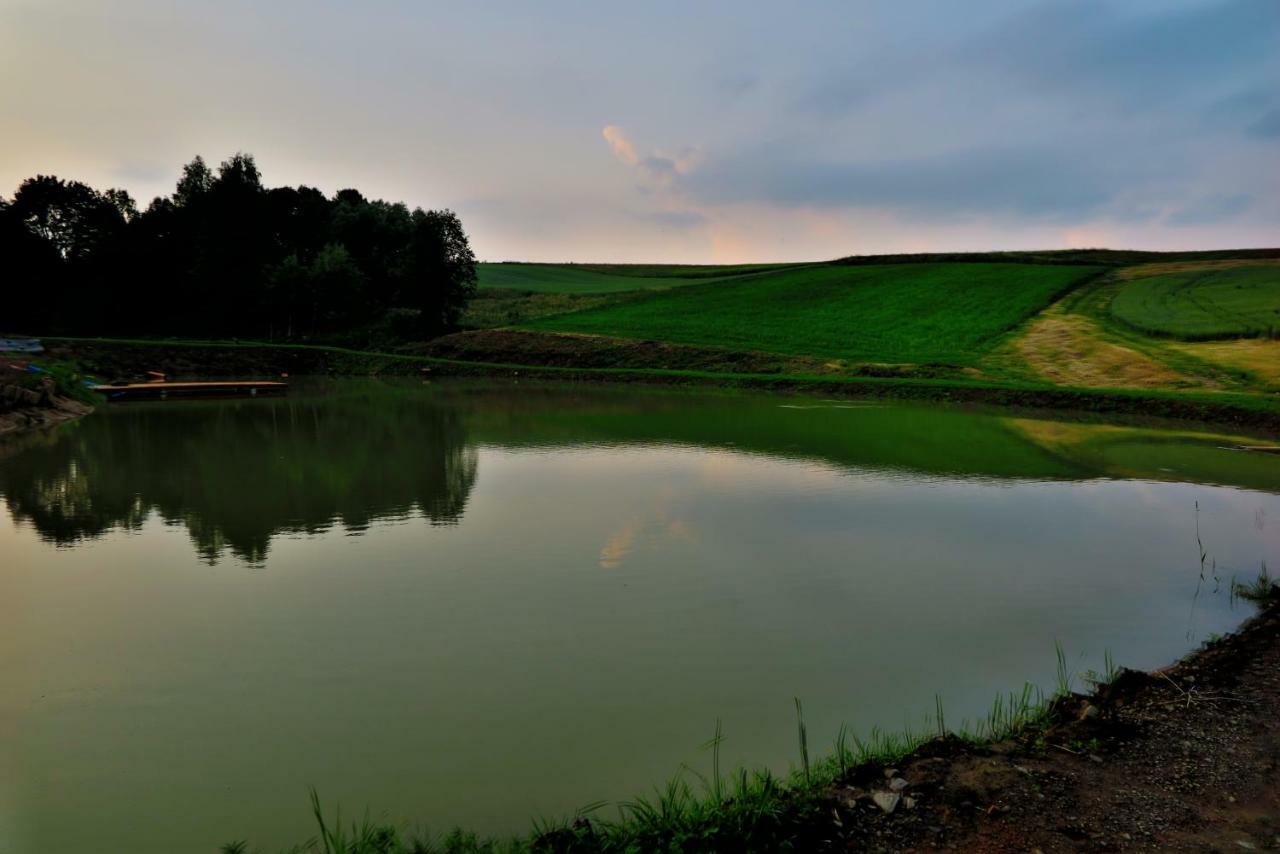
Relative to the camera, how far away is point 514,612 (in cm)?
864

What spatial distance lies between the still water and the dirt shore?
0.80m

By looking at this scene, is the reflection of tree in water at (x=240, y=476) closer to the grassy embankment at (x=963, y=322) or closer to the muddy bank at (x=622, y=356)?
the muddy bank at (x=622, y=356)

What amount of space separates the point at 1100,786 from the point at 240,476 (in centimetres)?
1680

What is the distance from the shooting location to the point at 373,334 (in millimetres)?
61969

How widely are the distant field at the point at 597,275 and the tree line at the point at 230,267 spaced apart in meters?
23.4

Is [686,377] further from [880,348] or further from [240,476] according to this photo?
[240,476]

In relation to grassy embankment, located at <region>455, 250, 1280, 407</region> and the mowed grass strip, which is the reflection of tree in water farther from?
the mowed grass strip

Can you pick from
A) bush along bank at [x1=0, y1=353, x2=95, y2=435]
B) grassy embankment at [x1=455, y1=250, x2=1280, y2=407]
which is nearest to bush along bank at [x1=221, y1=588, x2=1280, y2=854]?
bush along bank at [x1=0, y1=353, x2=95, y2=435]

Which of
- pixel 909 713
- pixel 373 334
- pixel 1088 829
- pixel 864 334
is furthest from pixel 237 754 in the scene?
pixel 373 334

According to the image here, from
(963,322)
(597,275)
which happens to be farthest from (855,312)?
Answer: (597,275)

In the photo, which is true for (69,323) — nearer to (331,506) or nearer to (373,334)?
(373,334)

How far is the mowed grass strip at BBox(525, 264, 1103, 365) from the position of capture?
4706 centimetres

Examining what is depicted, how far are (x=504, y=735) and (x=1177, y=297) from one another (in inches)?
2408

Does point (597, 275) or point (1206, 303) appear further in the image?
point (597, 275)
